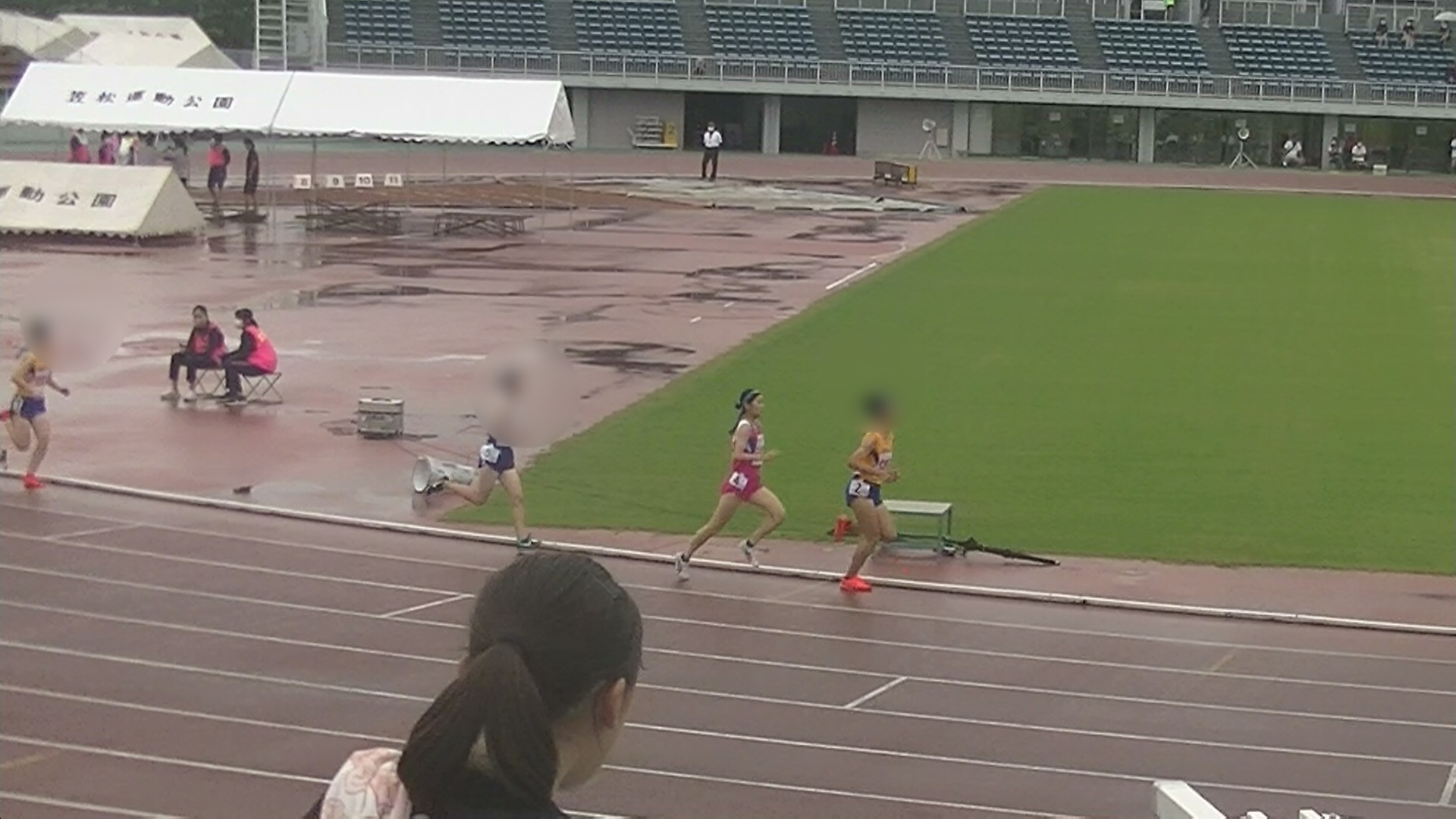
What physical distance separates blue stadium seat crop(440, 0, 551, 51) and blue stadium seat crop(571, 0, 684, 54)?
5.20 feet

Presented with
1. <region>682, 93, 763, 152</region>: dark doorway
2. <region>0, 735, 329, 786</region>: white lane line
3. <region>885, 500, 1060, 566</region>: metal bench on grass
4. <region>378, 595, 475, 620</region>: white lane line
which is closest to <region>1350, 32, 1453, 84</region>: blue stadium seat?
<region>682, 93, 763, 152</region>: dark doorway

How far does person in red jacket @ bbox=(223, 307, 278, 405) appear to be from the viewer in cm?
2438

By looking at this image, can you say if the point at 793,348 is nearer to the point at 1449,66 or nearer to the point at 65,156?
the point at 65,156

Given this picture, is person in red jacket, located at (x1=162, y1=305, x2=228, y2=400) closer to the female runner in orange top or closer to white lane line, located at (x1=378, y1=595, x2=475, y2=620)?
white lane line, located at (x1=378, y1=595, x2=475, y2=620)

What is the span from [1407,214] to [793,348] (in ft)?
120

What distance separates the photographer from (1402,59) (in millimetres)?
84750

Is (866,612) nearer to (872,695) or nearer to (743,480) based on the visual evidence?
(743,480)

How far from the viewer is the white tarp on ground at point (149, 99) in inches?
1773

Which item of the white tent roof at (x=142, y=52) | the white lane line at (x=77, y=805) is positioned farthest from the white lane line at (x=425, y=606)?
the white tent roof at (x=142, y=52)

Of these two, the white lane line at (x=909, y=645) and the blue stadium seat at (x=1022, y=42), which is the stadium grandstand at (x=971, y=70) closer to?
the blue stadium seat at (x=1022, y=42)

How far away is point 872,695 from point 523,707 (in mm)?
10779

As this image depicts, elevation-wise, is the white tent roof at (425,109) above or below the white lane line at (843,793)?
above

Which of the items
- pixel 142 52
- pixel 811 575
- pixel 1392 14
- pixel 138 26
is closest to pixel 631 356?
pixel 811 575

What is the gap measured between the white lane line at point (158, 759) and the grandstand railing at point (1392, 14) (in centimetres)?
8222
